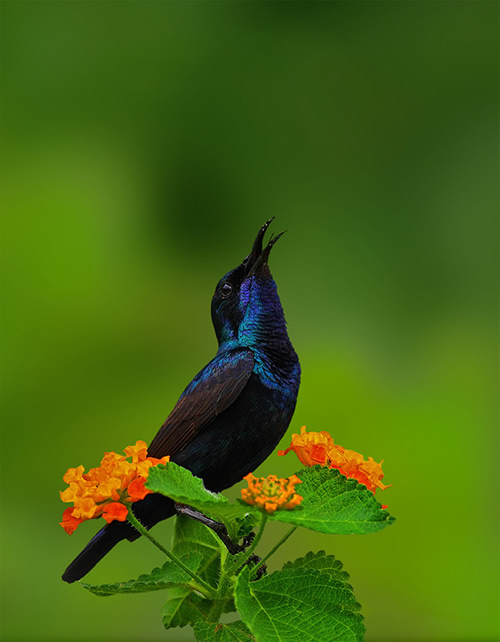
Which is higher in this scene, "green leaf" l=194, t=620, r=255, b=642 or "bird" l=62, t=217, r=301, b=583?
"bird" l=62, t=217, r=301, b=583

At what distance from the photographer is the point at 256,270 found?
1.19 m

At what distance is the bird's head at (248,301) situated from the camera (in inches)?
45.9

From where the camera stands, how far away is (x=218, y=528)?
885 millimetres

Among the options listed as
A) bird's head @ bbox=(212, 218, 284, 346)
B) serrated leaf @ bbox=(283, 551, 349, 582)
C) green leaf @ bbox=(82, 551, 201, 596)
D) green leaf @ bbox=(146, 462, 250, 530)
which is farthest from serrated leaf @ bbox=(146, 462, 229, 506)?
bird's head @ bbox=(212, 218, 284, 346)

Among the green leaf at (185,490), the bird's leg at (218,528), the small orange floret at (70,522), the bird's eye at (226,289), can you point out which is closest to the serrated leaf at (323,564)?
the bird's leg at (218,528)

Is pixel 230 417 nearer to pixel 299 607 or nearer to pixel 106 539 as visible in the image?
pixel 106 539

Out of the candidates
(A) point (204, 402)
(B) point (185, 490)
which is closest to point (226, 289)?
(A) point (204, 402)

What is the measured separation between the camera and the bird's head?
117cm

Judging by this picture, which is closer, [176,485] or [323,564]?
[176,485]

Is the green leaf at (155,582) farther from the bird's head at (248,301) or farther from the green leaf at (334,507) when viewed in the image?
the bird's head at (248,301)

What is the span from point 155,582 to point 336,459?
259 mm

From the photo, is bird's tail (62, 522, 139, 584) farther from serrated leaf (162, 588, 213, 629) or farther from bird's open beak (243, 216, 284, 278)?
bird's open beak (243, 216, 284, 278)

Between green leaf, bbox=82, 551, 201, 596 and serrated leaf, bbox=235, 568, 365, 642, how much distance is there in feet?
0.31

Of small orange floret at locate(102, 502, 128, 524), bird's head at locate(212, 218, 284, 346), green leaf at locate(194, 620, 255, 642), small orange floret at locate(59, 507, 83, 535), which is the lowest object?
green leaf at locate(194, 620, 255, 642)
